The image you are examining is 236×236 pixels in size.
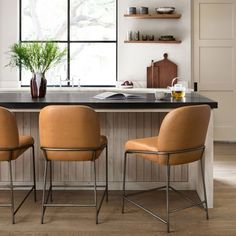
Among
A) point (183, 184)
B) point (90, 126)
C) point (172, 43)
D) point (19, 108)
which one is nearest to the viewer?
point (90, 126)

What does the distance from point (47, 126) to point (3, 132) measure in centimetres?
31

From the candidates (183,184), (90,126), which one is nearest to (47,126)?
(90,126)

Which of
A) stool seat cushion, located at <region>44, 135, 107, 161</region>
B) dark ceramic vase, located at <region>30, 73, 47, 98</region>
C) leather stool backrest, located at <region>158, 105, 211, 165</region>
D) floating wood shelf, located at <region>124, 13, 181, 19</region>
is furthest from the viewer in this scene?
floating wood shelf, located at <region>124, 13, 181, 19</region>

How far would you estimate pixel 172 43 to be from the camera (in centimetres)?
656

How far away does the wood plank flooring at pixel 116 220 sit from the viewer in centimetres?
309

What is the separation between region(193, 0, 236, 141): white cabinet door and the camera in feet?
22.9

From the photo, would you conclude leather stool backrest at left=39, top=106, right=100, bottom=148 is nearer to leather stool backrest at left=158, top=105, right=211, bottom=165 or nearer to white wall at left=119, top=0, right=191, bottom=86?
leather stool backrest at left=158, top=105, right=211, bottom=165

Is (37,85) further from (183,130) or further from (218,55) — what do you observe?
(218,55)

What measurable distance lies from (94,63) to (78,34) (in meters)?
0.49

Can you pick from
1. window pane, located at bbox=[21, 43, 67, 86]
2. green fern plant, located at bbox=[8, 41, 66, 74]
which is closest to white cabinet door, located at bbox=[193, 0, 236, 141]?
window pane, located at bbox=[21, 43, 67, 86]

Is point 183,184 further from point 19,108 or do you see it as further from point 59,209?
point 19,108

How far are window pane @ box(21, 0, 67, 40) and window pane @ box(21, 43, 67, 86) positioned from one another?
0.76 ft

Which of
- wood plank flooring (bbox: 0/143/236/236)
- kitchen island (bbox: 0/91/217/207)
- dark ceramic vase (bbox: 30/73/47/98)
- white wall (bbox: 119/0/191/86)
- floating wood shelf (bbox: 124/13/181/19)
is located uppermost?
floating wood shelf (bbox: 124/13/181/19)

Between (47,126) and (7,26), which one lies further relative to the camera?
(7,26)
